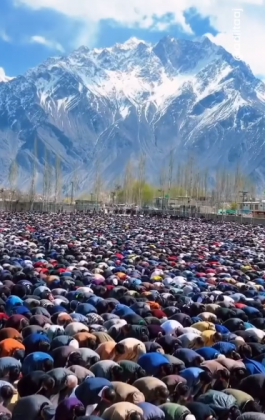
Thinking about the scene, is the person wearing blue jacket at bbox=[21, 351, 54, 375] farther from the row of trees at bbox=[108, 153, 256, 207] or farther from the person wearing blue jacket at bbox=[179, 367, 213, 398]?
the row of trees at bbox=[108, 153, 256, 207]

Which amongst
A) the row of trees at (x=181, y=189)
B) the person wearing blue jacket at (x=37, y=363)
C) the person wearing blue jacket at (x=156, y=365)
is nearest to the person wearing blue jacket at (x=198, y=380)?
→ the person wearing blue jacket at (x=156, y=365)

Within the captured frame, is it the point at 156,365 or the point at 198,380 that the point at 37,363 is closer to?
the point at 156,365

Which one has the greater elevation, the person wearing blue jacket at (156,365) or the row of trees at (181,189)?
the row of trees at (181,189)

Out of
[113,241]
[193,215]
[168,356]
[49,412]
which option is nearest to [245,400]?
[168,356]

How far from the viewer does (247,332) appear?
1491cm

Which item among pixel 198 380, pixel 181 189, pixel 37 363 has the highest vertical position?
pixel 181 189

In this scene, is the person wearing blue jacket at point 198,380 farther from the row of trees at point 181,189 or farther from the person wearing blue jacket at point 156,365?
the row of trees at point 181,189

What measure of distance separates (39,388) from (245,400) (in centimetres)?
370

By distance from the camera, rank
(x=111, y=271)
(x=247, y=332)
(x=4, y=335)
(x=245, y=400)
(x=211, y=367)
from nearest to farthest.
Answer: (x=245, y=400) < (x=211, y=367) < (x=4, y=335) < (x=247, y=332) < (x=111, y=271)

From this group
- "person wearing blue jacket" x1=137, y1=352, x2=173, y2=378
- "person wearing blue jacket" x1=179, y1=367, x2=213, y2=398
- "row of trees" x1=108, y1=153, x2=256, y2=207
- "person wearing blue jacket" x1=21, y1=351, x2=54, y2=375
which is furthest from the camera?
"row of trees" x1=108, y1=153, x2=256, y2=207

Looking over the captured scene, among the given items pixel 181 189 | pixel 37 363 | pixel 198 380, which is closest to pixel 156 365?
pixel 198 380

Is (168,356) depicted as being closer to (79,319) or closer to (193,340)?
(193,340)

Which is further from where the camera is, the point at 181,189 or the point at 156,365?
the point at 181,189

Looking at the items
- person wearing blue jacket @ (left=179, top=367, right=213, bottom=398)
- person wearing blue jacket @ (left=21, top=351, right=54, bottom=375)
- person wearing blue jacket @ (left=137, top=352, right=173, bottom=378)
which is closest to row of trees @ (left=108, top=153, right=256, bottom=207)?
person wearing blue jacket @ (left=137, top=352, right=173, bottom=378)
